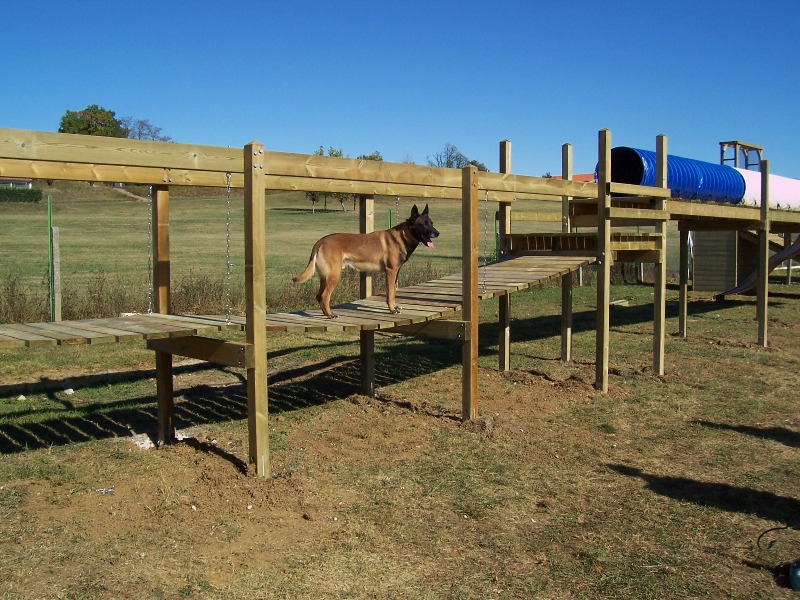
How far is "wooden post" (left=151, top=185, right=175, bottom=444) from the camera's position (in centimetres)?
594

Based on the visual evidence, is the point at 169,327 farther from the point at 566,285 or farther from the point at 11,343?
the point at 566,285

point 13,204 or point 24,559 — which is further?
point 13,204

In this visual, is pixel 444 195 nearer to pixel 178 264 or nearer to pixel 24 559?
pixel 24 559

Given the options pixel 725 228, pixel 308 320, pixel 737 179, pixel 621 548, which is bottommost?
pixel 621 548

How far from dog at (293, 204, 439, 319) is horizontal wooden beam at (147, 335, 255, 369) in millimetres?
1021

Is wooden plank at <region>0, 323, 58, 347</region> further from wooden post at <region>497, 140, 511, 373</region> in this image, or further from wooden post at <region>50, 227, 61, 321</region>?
wooden post at <region>50, 227, 61, 321</region>

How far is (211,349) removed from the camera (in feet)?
18.8

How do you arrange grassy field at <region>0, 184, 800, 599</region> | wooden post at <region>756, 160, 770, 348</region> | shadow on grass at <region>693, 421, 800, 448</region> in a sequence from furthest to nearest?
wooden post at <region>756, 160, 770, 348</region> → shadow on grass at <region>693, 421, 800, 448</region> → grassy field at <region>0, 184, 800, 599</region>

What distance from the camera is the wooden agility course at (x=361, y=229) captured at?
4.90 m

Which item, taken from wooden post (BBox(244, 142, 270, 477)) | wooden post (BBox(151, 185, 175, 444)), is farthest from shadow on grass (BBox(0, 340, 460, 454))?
wooden post (BBox(244, 142, 270, 477))

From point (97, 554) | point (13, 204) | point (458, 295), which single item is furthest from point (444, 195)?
point (13, 204)

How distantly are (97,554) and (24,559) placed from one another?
37 centimetres

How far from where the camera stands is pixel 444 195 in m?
8.17

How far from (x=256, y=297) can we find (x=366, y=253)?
5.57ft
